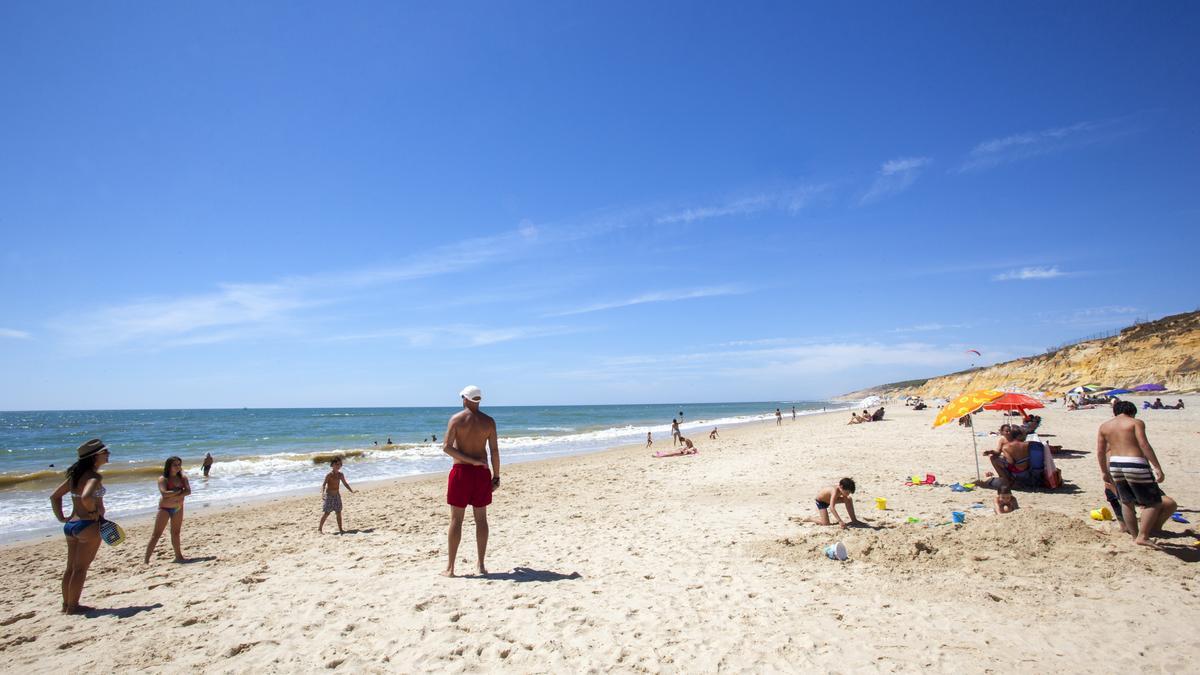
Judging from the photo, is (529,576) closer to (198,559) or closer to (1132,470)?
(198,559)

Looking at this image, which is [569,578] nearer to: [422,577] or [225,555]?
[422,577]

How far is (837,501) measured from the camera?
7266mm

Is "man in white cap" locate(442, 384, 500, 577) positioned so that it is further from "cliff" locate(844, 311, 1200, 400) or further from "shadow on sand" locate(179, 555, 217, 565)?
"cliff" locate(844, 311, 1200, 400)

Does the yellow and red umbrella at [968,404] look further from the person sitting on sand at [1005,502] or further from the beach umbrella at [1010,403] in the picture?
the person sitting on sand at [1005,502]

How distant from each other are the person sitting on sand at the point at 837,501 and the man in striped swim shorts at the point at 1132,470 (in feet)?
8.53

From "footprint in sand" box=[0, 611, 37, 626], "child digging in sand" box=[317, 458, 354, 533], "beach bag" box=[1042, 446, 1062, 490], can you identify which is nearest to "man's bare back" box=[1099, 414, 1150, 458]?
"beach bag" box=[1042, 446, 1062, 490]

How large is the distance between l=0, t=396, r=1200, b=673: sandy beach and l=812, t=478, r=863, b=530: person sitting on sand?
25 centimetres

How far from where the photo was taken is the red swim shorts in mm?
5543

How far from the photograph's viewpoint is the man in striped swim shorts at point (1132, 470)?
5484 mm

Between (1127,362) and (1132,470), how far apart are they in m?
47.5

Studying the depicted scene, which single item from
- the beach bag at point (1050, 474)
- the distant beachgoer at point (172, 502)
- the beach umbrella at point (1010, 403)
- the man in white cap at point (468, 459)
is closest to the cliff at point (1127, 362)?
the beach umbrella at point (1010, 403)

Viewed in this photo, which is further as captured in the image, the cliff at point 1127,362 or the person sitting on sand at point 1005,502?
the cliff at point 1127,362

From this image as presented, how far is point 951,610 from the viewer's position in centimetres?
445

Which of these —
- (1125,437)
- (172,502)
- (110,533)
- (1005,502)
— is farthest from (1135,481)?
(172,502)
